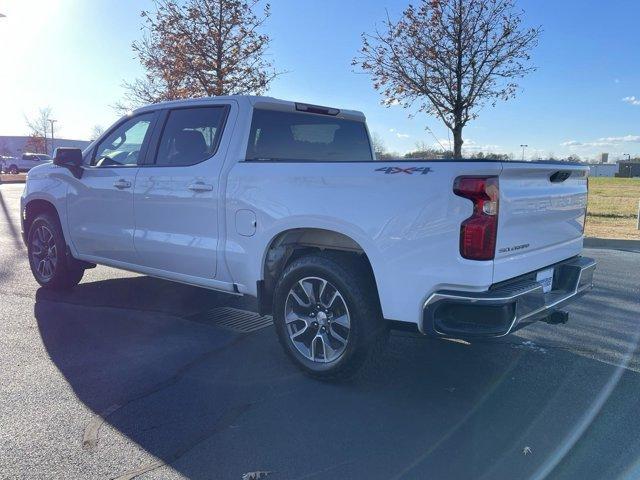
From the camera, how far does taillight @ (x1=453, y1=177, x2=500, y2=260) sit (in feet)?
10.5

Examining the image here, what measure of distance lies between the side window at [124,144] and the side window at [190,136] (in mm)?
325

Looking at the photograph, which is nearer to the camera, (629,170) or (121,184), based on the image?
(121,184)

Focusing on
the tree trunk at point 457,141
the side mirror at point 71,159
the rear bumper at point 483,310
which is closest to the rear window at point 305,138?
the rear bumper at point 483,310

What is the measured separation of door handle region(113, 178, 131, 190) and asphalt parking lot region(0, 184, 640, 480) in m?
1.32

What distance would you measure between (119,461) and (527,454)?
2.23m

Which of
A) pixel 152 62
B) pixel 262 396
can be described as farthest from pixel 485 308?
pixel 152 62

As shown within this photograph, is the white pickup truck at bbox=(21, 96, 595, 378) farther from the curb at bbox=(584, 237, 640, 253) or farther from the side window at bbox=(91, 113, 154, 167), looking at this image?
the curb at bbox=(584, 237, 640, 253)

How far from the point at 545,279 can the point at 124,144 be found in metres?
4.21

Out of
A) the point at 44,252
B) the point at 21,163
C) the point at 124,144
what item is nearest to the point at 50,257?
the point at 44,252

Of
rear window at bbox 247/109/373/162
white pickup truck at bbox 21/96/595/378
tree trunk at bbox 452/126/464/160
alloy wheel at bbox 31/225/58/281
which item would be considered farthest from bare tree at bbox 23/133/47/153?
rear window at bbox 247/109/373/162

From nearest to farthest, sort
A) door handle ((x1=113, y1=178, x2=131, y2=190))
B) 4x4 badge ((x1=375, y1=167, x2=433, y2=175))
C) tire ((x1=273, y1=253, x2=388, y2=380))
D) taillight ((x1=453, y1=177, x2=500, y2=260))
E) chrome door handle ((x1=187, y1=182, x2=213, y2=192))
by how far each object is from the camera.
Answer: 1. taillight ((x1=453, y1=177, x2=500, y2=260))
2. 4x4 badge ((x1=375, y1=167, x2=433, y2=175))
3. tire ((x1=273, y1=253, x2=388, y2=380))
4. chrome door handle ((x1=187, y1=182, x2=213, y2=192))
5. door handle ((x1=113, y1=178, x2=131, y2=190))

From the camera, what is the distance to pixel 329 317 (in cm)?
395

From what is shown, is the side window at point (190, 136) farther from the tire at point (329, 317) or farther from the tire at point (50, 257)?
the tire at point (50, 257)

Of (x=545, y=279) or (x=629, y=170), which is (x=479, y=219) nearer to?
(x=545, y=279)
